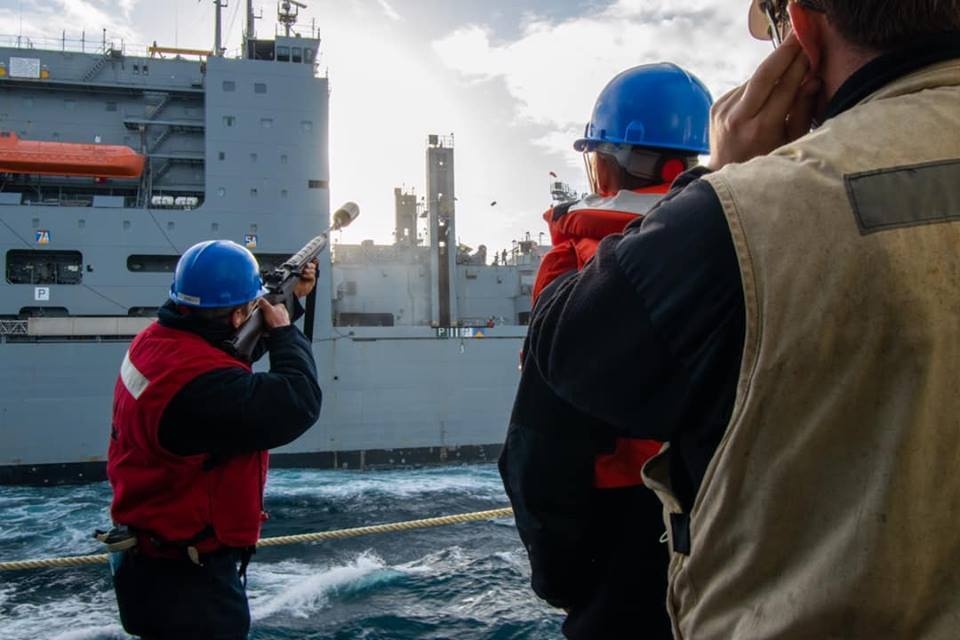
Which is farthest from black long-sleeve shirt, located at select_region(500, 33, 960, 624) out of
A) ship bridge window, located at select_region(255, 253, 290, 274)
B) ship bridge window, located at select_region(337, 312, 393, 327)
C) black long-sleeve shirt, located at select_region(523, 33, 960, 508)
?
ship bridge window, located at select_region(337, 312, 393, 327)

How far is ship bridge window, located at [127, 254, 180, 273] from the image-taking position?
47.8ft

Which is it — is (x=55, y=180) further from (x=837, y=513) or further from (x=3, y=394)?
(x=837, y=513)

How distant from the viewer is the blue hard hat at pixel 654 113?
60.5 inches

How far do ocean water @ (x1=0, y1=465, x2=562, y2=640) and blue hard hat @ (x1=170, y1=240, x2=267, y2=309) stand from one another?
3.45 m

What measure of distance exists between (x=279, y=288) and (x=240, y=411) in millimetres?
936

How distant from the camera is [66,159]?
45.4 ft

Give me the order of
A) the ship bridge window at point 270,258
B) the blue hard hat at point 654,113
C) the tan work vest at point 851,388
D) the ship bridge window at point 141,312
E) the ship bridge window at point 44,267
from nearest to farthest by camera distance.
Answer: the tan work vest at point 851,388
the blue hard hat at point 654,113
the ship bridge window at point 44,267
the ship bridge window at point 141,312
the ship bridge window at point 270,258

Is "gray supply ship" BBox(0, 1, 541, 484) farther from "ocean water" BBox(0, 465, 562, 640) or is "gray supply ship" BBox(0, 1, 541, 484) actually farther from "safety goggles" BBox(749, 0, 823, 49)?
"safety goggles" BBox(749, 0, 823, 49)

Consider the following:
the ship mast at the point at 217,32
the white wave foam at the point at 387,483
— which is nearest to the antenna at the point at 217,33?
the ship mast at the point at 217,32

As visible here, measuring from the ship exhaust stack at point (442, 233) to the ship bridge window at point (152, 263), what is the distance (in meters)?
6.35

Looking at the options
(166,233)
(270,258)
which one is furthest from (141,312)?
(270,258)

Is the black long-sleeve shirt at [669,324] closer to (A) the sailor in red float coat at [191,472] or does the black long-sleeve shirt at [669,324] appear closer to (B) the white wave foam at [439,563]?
(A) the sailor in red float coat at [191,472]

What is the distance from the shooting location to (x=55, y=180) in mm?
14625

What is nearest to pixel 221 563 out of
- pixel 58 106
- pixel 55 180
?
pixel 55 180
